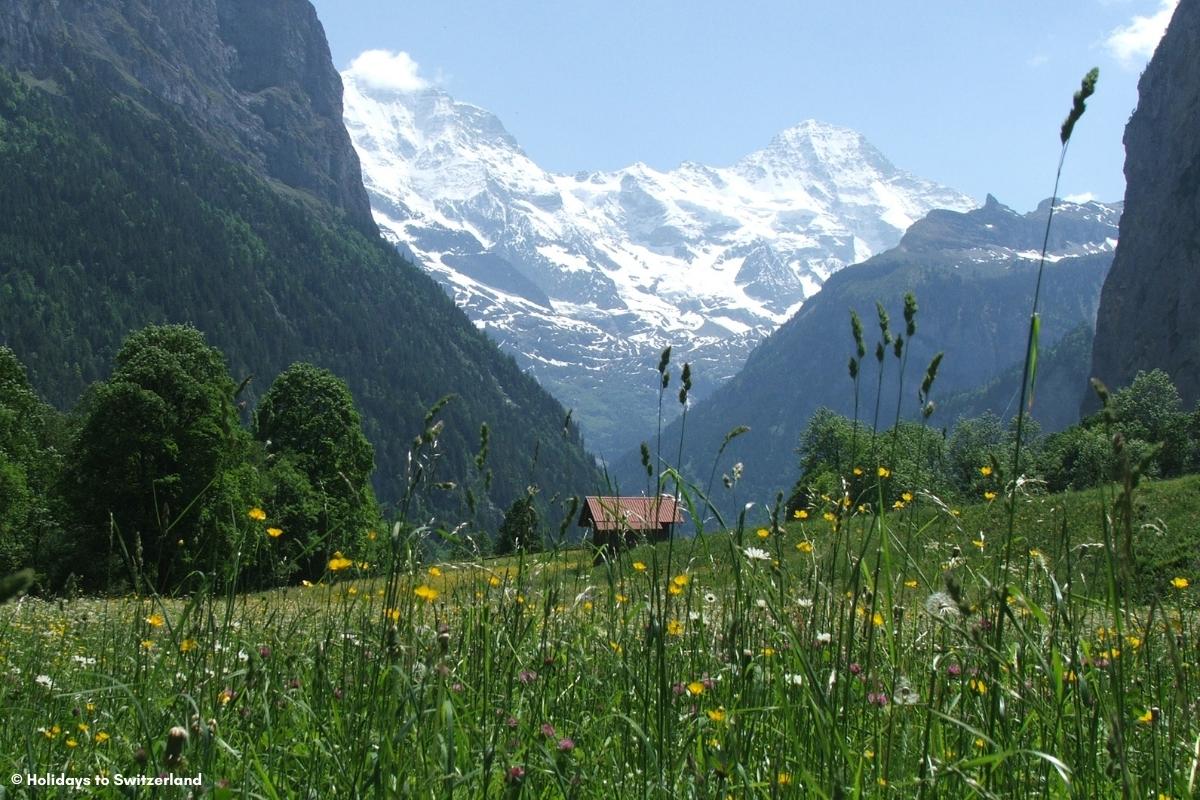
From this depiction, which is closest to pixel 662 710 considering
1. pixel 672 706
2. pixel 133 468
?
pixel 672 706

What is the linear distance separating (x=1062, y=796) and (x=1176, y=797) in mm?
323

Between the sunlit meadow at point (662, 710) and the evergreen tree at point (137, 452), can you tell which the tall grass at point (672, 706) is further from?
the evergreen tree at point (137, 452)

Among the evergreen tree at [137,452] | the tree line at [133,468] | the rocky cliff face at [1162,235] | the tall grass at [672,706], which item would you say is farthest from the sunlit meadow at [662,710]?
the rocky cliff face at [1162,235]

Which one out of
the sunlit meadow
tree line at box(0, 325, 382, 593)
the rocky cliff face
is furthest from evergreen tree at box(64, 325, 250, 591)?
the rocky cliff face

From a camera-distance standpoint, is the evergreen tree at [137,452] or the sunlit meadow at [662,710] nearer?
the sunlit meadow at [662,710]

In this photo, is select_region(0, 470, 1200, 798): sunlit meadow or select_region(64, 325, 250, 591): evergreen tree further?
select_region(64, 325, 250, 591): evergreen tree

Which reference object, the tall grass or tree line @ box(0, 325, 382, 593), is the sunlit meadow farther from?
tree line @ box(0, 325, 382, 593)

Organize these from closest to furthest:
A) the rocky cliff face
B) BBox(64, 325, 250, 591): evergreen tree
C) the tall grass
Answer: the tall grass → BBox(64, 325, 250, 591): evergreen tree → the rocky cliff face

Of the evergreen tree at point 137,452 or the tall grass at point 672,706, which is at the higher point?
the evergreen tree at point 137,452

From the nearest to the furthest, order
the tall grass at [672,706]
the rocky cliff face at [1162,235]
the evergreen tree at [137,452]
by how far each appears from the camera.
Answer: the tall grass at [672,706], the evergreen tree at [137,452], the rocky cliff face at [1162,235]

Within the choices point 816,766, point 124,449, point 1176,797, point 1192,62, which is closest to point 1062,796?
point 1176,797

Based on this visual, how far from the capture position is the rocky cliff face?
126125 millimetres

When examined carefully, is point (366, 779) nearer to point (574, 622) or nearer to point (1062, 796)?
point (1062, 796)

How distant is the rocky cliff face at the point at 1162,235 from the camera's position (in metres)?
126
